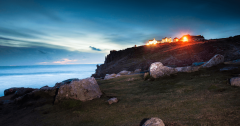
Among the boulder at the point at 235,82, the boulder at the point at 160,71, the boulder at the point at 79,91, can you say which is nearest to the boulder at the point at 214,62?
the boulder at the point at 160,71

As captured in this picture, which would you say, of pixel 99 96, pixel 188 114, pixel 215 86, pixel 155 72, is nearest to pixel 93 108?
pixel 99 96

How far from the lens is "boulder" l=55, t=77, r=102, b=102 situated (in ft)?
31.5

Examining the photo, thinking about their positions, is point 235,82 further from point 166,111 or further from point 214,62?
point 214,62

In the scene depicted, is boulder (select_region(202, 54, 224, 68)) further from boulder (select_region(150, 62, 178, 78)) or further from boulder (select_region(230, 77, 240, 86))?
boulder (select_region(230, 77, 240, 86))

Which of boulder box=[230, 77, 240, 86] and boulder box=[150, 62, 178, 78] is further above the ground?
boulder box=[150, 62, 178, 78]

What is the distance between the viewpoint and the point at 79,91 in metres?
9.83

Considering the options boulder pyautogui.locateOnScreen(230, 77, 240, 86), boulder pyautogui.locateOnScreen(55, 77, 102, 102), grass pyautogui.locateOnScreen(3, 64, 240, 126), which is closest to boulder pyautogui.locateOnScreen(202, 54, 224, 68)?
grass pyautogui.locateOnScreen(3, 64, 240, 126)

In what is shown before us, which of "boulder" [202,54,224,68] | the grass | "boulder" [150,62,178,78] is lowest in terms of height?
the grass

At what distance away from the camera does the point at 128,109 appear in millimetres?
7055

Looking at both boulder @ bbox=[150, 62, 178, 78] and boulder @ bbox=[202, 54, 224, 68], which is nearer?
boulder @ bbox=[150, 62, 178, 78]

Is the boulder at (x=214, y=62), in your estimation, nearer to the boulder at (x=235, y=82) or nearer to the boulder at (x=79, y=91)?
the boulder at (x=235, y=82)

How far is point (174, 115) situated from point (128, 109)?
2576 millimetres

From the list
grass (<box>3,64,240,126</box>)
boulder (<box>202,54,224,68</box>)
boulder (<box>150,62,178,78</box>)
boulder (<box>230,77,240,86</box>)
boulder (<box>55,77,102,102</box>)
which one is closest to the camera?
grass (<box>3,64,240,126</box>)

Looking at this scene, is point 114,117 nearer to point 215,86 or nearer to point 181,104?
point 181,104
